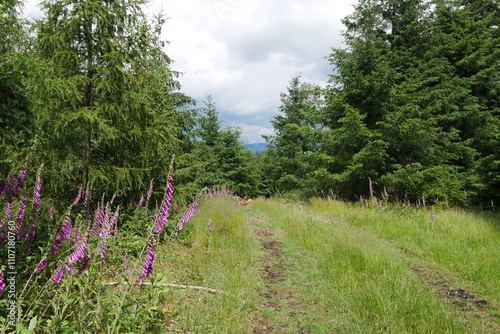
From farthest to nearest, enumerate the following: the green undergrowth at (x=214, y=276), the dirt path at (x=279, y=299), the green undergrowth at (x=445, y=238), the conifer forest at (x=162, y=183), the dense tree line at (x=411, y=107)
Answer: the dense tree line at (x=411, y=107) → the green undergrowth at (x=445, y=238) → the dirt path at (x=279, y=299) → the green undergrowth at (x=214, y=276) → the conifer forest at (x=162, y=183)

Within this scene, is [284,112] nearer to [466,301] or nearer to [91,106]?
[91,106]

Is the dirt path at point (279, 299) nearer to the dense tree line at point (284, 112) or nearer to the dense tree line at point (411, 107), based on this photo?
the dense tree line at point (284, 112)

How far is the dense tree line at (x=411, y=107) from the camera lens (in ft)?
37.3

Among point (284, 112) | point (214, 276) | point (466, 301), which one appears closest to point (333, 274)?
point (466, 301)

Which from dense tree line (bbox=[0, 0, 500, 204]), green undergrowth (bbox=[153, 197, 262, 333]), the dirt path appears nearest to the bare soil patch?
the dirt path

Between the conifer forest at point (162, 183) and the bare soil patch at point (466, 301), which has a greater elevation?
the conifer forest at point (162, 183)

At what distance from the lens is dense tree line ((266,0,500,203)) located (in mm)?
11367

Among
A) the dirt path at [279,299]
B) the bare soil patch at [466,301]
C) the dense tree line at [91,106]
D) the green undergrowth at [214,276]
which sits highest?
the dense tree line at [91,106]

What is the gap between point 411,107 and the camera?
11523mm

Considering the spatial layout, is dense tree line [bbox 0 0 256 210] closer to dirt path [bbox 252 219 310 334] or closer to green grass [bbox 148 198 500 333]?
green grass [bbox 148 198 500 333]

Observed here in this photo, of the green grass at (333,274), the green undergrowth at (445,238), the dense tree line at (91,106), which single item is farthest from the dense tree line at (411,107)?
the dense tree line at (91,106)

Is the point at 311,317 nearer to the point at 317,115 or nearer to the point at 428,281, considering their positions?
the point at 428,281

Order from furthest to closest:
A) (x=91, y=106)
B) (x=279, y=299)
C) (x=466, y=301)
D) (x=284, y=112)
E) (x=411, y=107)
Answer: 1. (x=284, y=112)
2. (x=411, y=107)
3. (x=91, y=106)
4. (x=279, y=299)
5. (x=466, y=301)

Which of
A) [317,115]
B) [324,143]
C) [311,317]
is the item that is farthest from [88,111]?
[317,115]
